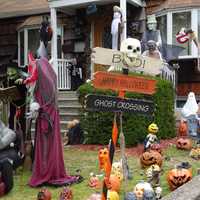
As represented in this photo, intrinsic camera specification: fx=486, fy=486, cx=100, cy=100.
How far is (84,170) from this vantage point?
7418 millimetres

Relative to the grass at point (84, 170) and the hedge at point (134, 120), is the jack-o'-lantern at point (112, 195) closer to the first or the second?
the grass at point (84, 170)

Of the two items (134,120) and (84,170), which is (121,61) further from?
(134,120)

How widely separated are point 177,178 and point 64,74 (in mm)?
9071

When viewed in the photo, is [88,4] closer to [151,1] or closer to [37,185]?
[151,1]

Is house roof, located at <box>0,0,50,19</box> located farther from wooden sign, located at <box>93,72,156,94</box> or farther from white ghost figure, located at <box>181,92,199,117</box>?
wooden sign, located at <box>93,72,156,94</box>

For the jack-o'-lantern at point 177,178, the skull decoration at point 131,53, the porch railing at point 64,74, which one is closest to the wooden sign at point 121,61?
the skull decoration at point 131,53

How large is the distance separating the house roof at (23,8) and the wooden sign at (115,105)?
11.5 m

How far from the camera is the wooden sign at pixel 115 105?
4.98 metres

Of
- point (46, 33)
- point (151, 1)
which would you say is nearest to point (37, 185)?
point (46, 33)

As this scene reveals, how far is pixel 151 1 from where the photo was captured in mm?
14133

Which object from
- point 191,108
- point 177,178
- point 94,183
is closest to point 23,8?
point 191,108

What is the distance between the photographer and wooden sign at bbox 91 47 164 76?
527 cm

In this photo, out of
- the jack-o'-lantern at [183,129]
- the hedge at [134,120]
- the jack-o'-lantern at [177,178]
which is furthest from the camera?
the jack-o'-lantern at [183,129]

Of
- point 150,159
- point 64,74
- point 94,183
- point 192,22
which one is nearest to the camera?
point 94,183
